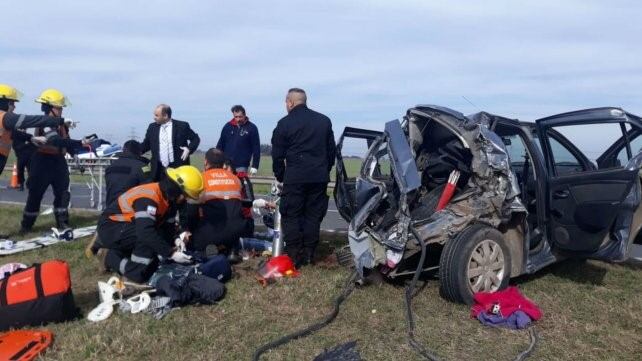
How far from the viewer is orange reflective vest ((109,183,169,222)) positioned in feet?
18.2

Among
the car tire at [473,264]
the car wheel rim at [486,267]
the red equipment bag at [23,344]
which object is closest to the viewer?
the red equipment bag at [23,344]

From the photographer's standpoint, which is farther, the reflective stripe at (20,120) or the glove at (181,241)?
the reflective stripe at (20,120)

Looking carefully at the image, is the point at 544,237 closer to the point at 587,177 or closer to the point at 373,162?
the point at 587,177

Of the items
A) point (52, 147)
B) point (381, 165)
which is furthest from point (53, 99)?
point (381, 165)

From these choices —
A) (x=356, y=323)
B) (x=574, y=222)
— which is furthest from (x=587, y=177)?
(x=356, y=323)

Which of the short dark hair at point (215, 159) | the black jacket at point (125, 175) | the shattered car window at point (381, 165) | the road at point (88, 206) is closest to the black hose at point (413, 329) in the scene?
the shattered car window at point (381, 165)

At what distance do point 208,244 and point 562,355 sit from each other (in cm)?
381

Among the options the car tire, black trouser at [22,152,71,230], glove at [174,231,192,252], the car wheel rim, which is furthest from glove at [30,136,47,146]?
the car wheel rim

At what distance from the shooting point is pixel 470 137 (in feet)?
17.9

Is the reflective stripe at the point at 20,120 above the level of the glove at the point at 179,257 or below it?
above

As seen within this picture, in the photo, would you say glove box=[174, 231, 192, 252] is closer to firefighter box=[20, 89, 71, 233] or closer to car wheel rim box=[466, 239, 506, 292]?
car wheel rim box=[466, 239, 506, 292]

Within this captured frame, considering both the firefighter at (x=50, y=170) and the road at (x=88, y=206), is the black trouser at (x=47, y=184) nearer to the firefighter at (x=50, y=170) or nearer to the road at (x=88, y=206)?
the firefighter at (x=50, y=170)

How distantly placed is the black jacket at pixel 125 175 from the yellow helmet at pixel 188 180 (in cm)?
199

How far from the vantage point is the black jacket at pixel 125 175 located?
7.41 meters
